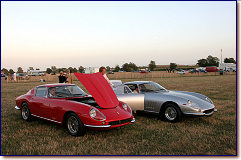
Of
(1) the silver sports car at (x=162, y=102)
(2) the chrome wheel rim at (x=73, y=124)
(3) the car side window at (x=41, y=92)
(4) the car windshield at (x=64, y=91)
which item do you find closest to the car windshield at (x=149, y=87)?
(1) the silver sports car at (x=162, y=102)

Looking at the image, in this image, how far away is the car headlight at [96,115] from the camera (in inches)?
189

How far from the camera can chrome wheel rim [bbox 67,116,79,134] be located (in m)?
5.05

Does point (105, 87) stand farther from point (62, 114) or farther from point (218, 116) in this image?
point (218, 116)

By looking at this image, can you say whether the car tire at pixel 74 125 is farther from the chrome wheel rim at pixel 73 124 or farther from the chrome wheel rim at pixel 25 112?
the chrome wheel rim at pixel 25 112

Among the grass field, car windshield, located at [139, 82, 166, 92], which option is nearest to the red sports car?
the grass field

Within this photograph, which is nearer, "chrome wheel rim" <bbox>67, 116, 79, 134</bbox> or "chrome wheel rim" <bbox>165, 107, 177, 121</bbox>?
"chrome wheel rim" <bbox>67, 116, 79, 134</bbox>

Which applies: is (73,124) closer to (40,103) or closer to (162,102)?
(40,103)

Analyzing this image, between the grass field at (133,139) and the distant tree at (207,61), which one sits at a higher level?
the distant tree at (207,61)

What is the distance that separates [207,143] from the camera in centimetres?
456

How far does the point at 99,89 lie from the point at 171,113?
7.77 feet

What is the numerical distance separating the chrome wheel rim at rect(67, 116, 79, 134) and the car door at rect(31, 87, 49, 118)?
0.92 meters

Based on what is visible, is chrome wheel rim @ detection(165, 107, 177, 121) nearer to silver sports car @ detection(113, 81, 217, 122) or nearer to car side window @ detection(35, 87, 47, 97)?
silver sports car @ detection(113, 81, 217, 122)

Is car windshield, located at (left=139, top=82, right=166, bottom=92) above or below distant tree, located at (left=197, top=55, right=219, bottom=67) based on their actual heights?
below

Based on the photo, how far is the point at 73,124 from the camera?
5148 mm
